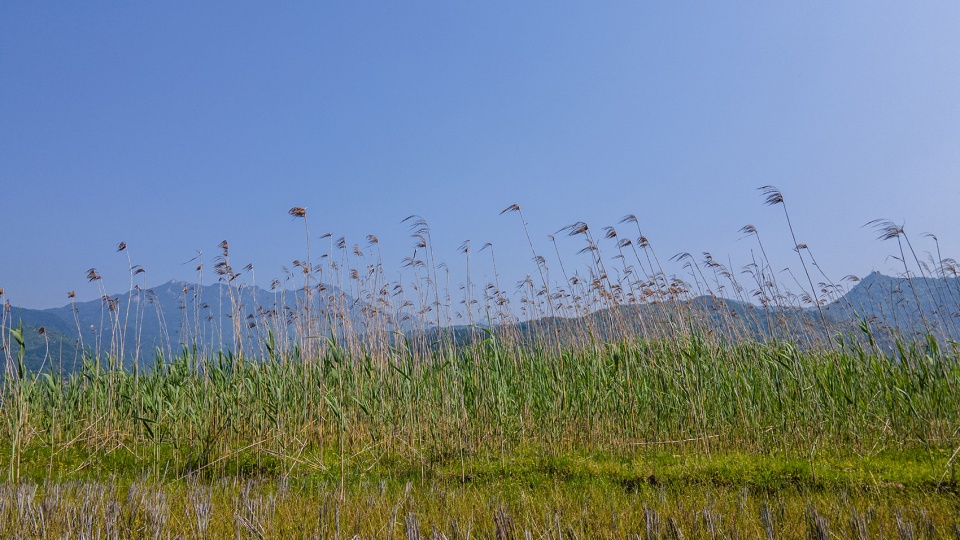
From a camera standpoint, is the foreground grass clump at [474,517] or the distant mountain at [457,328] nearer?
the foreground grass clump at [474,517]

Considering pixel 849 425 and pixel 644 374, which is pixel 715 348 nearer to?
pixel 644 374

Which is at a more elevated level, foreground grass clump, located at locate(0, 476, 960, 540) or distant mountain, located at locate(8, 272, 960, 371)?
distant mountain, located at locate(8, 272, 960, 371)

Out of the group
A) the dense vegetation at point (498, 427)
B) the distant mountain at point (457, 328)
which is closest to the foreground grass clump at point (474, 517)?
the dense vegetation at point (498, 427)

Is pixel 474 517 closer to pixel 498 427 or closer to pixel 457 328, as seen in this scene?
pixel 498 427

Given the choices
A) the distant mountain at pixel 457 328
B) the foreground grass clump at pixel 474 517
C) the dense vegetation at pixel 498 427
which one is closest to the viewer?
the foreground grass clump at pixel 474 517

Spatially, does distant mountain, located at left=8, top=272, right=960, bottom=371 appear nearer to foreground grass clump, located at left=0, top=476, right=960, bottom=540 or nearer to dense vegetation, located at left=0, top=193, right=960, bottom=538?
dense vegetation, located at left=0, top=193, right=960, bottom=538

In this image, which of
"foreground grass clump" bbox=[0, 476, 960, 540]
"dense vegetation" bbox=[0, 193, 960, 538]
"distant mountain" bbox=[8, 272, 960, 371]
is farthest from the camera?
"distant mountain" bbox=[8, 272, 960, 371]

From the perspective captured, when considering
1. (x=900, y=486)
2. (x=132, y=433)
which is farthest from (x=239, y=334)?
(x=900, y=486)

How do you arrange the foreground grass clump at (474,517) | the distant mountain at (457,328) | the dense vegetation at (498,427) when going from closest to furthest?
the foreground grass clump at (474,517) → the dense vegetation at (498,427) → the distant mountain at (457,328)

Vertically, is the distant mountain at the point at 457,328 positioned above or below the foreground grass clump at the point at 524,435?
above

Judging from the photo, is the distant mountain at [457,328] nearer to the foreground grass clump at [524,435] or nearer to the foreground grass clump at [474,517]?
the foreground grass clump at [524,435]

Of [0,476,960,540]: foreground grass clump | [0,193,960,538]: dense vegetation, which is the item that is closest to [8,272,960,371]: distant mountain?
[0,193,960,538]: dense vegetation

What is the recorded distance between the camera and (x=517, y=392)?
25.3ft

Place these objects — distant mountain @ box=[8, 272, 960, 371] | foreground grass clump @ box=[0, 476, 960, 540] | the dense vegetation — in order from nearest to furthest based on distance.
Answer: foreground grass clump @ box=[0, 476, 960, 540]
the dense vegetation
distant mountain @ box=[8, 272, 960, 371]
